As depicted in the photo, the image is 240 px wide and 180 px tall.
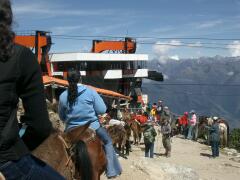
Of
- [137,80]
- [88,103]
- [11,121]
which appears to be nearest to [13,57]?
[11,121]

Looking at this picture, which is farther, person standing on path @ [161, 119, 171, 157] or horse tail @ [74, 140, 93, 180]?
person standing on path @ [161, 119, 171, 157]

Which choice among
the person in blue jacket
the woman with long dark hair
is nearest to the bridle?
the woman with long dark hair

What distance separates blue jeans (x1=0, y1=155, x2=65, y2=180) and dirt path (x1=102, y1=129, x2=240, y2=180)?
23.8 feet

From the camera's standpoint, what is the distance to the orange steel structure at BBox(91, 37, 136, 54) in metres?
59.7

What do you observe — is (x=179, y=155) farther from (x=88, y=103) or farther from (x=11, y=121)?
(x=11, y=121)

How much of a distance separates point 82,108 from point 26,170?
Answer: 396 centimetres

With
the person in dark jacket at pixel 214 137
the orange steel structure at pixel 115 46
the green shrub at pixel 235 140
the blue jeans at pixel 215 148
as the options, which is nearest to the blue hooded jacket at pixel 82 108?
the person in dark jacket at pixel 214 137

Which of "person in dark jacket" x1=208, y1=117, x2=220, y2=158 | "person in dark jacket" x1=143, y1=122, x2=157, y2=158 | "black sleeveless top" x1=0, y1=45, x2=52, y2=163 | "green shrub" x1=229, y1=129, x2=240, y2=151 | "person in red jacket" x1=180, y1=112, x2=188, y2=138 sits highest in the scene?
"black sleeveless top" x1=0, y1=45, x2=52, y2=163

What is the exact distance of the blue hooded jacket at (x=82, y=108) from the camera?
20.8 feet

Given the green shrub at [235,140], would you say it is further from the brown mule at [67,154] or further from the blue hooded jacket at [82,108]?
the brown mule at [67,154]

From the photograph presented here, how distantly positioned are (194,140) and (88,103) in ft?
82.6

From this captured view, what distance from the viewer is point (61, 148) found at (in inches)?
154

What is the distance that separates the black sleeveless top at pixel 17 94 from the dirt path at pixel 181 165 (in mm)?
7407

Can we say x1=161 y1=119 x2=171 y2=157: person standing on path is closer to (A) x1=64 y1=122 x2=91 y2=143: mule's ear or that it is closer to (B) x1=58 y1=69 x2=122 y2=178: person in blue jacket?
(B) x1=58 y1=69 x2=122 y2=178: person in blue jacket
